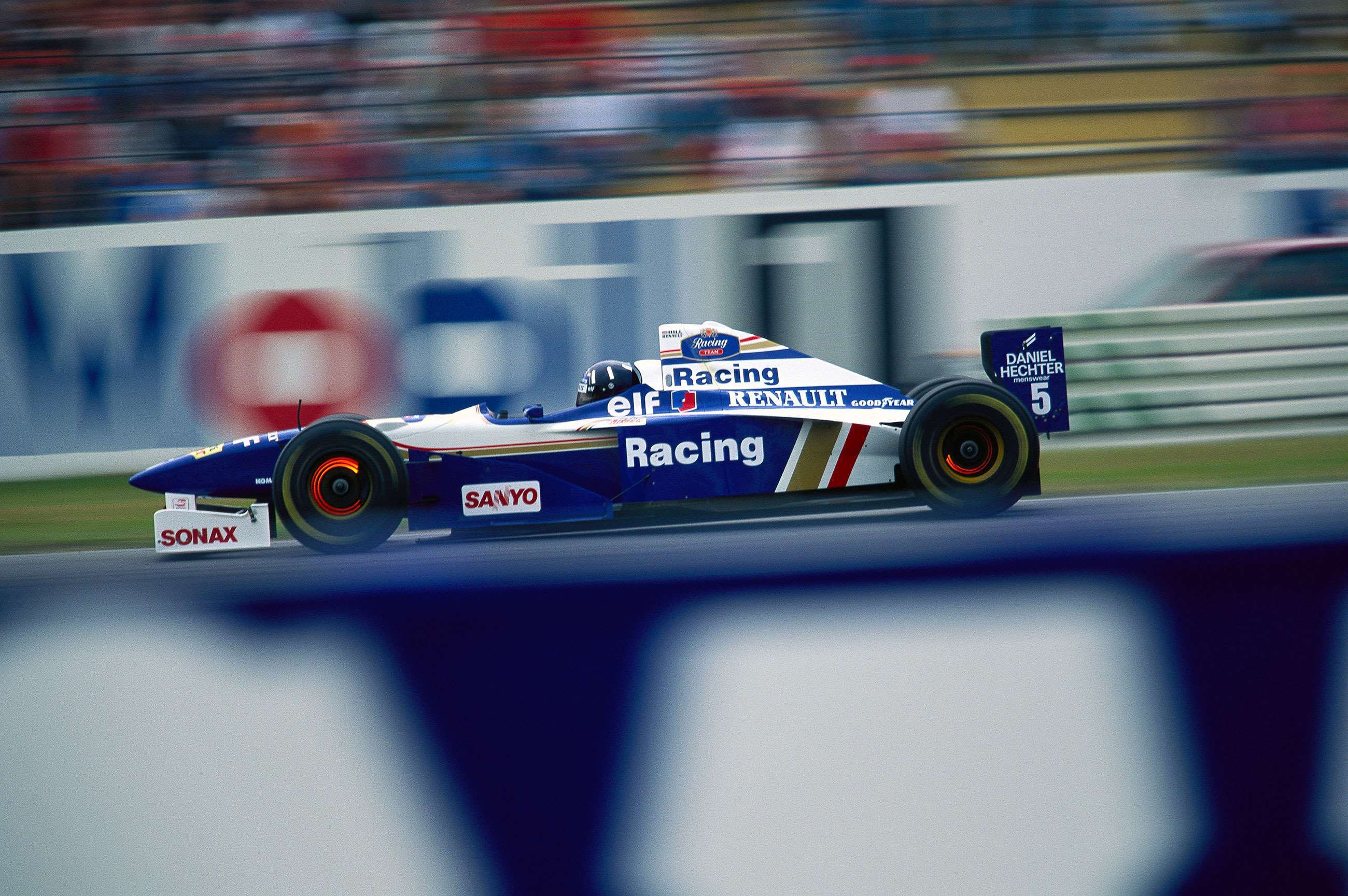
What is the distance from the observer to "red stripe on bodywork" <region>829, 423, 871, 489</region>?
18.3ft

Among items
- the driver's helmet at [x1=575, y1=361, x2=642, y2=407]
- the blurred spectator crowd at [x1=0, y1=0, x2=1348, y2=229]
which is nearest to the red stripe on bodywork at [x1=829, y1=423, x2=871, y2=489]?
the driver's helmet at [x1=575, y1=361, x2=642, y2=407]

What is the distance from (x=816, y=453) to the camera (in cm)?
558

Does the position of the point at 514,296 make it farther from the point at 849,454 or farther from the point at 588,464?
the point at 849,454

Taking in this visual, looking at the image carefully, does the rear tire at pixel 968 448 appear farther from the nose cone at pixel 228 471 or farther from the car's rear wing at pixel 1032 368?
the nose cone at pixel 228 471

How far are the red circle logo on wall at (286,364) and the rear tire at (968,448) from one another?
3998mm

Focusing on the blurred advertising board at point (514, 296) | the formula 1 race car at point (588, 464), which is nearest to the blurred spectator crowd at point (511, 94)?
the blurred advertising board at point (514, 296)

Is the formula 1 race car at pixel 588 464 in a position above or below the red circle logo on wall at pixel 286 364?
below

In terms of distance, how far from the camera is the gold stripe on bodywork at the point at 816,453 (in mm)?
5578

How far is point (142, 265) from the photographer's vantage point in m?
8.20

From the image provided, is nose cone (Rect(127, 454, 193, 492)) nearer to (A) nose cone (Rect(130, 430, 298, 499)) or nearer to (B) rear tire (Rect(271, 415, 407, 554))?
(A) nose cone (Rect(130, 430, 298, 499))

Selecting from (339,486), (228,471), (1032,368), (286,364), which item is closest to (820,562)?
(339,486)

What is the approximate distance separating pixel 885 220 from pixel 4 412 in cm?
578

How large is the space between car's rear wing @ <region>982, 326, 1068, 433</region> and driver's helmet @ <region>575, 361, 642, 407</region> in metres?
1.59

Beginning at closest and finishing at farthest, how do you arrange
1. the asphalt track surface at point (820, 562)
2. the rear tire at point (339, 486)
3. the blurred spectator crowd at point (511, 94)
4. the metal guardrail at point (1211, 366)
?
the asphalt track surface at point (820, 562) < the rear tire at point (339, 486) < the metal guardrail at point (1211, 366) < the blurred spectator crowd at point (511, 94)
